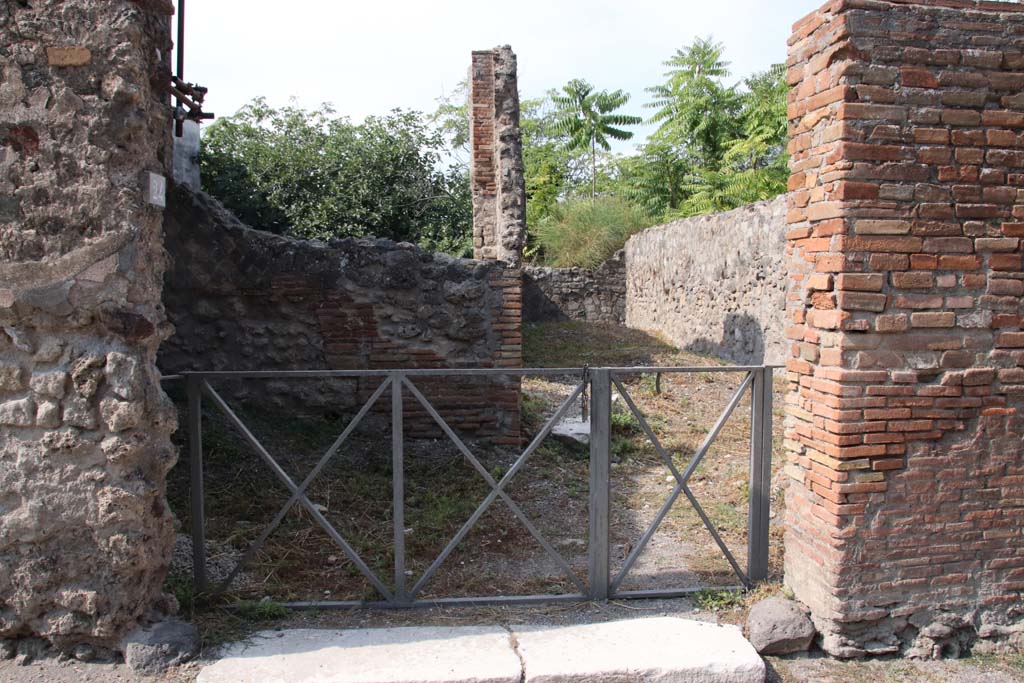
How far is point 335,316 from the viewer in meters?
6.12

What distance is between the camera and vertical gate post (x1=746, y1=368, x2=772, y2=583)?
394 cm

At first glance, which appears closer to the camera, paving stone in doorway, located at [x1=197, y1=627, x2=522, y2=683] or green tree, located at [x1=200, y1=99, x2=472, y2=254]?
paving stone in doorway, located at [x1=197, y1=627, x2=522, y2=683]

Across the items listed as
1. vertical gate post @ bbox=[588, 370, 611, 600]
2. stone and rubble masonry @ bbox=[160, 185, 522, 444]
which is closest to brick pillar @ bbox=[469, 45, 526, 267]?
stone and rubble masonry @ bbox=[160, 185, 522, 444]

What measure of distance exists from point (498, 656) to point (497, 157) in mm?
6893

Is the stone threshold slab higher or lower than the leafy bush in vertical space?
lower

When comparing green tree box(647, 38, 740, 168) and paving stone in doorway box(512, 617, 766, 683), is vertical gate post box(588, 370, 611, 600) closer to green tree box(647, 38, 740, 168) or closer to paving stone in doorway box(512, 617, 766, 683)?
paving stone in doorway box(512, 617, 766, 683)

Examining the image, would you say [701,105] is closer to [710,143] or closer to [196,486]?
[710,143]

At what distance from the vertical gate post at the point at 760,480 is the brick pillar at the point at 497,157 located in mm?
4323

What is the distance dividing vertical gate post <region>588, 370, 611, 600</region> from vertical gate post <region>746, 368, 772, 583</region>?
78 centimetres

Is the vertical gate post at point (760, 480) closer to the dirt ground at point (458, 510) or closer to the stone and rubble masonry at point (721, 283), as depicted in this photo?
the dirt ground at point (458, 510)

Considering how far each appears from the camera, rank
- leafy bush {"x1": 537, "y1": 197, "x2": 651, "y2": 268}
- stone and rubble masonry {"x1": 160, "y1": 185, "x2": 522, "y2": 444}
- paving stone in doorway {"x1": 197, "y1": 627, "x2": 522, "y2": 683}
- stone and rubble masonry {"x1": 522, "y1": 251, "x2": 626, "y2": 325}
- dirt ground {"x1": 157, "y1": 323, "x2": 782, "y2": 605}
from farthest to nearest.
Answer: leafy bush {"x1": 537, "y1": 197, "x2": 651, "y2": 268} < stone and rubble masonry {"x1": 522, "y1": 251, "x2": 626, "y2": 325} < stone and rubble masonry {"x1": 160, "y1": 185, "x2": 522, "y2": 444} < dirt ground {"x1": 157, "y1": 323, "x2": 782, "y2": 605} < paving stone in doorway {"x1": 197, "y1": 627, "x2": 522, "y2": 683}

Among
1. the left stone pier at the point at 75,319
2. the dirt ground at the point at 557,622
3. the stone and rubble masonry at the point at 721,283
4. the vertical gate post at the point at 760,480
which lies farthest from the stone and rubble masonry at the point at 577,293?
the left stone pier at the point at 75,319

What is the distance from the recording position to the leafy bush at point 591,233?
1652 centimetres

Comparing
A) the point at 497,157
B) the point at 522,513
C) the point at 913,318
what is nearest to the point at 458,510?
the point at 522,513
